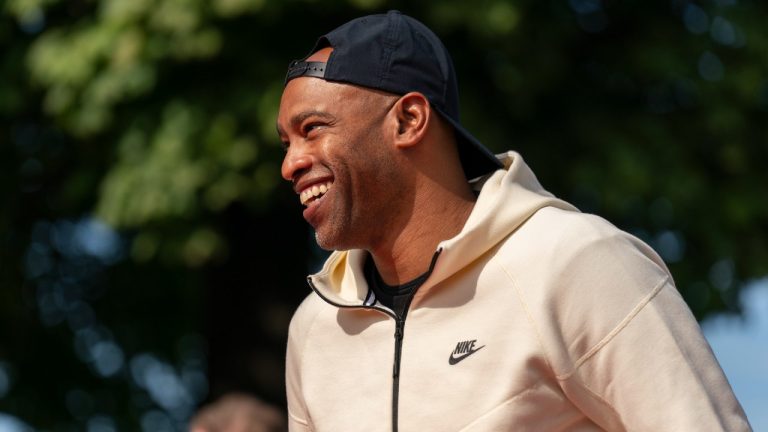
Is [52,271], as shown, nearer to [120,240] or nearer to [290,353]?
[120,240]

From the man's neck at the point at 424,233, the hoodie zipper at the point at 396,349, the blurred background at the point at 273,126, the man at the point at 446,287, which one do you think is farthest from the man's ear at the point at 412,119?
the blurred background at the point at 273,126

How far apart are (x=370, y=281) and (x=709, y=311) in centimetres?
776

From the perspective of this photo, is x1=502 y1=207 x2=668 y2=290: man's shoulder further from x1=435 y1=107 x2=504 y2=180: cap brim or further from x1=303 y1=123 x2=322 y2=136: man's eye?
x1=303 y1=123 x2=322 y2=136: man's eye

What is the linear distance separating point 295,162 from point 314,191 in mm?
77

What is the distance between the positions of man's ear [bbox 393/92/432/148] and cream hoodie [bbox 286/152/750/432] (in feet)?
0.63

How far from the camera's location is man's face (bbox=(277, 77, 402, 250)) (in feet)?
10.8

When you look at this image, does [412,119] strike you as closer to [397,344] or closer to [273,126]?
[397,344]

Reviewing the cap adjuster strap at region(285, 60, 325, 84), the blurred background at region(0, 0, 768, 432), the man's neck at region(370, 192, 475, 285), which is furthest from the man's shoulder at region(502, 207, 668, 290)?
the blurred background at region(0, 0, 768, 432)

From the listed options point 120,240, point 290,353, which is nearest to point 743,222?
point 120,240

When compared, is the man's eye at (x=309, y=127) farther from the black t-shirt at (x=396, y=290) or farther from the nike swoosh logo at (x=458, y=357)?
the nike swoosh logo at (x=458, y=357)

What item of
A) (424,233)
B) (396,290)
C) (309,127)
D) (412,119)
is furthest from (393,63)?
(396,290)

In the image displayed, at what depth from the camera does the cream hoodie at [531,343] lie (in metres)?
2.97

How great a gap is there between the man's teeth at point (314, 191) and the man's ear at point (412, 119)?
18 centimetres

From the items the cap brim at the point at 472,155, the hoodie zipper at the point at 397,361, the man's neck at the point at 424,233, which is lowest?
the hoodie zipper at the point at 397,361
